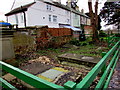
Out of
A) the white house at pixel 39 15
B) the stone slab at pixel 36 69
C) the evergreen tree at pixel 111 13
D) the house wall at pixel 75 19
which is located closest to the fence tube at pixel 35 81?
the stone slab at pixel 36 69

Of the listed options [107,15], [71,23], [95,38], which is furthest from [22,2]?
[107,15]

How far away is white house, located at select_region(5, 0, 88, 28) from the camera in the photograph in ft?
42.6

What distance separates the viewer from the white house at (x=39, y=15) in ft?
42.6

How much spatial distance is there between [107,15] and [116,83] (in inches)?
1003

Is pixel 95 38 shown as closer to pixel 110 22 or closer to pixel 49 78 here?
pixel 49 78

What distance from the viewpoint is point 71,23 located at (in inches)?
856

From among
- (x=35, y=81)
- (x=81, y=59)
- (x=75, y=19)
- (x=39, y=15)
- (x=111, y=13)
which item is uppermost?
(x=111, y=13)

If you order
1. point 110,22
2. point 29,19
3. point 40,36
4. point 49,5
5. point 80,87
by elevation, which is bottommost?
point 80,87

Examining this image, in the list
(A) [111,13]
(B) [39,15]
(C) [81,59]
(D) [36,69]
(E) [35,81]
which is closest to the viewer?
(E) [35,81]

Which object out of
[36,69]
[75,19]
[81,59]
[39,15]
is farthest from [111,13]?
[36,69]

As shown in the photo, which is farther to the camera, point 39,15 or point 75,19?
point 75,19

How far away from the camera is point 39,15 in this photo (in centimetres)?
1416

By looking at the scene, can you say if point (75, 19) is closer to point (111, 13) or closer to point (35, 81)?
point (111, 13)

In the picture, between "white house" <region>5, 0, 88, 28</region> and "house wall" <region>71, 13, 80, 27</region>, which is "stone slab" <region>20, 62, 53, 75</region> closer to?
"white house" <region>5, 0, 88, 28</region>
